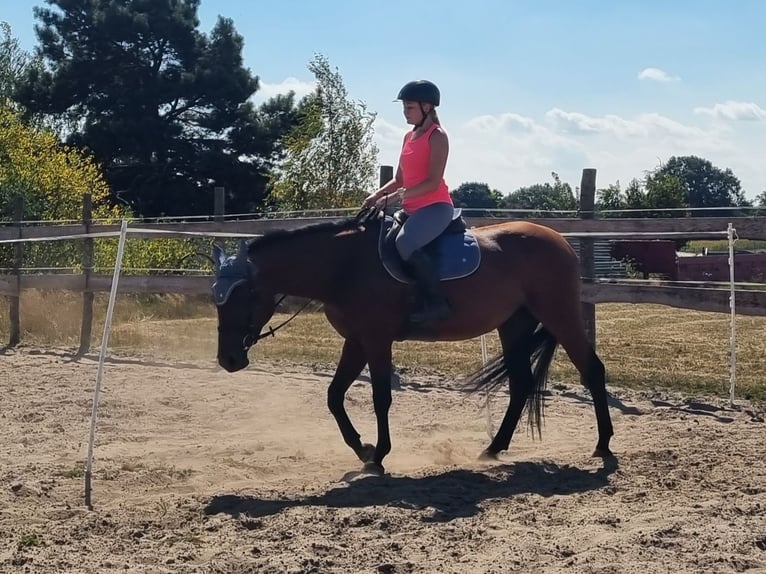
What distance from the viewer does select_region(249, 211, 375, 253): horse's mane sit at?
622cm

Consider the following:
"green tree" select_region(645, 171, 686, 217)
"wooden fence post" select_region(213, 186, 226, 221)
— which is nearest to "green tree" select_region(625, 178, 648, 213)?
"green tree" select_region(645, 171, 686, 217)

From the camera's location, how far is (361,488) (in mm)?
5594

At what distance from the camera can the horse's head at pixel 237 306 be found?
593cm

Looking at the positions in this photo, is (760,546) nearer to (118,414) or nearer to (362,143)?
(118,414)

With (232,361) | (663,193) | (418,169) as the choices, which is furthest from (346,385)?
(663,193)

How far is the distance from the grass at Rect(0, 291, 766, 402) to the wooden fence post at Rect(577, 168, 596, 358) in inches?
27.2

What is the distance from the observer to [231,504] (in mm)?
5223

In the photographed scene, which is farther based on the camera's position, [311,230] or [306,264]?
[311,230]

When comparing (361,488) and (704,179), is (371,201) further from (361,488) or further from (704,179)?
(704,179)

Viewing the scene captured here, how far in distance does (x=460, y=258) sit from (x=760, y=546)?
9.46 feet

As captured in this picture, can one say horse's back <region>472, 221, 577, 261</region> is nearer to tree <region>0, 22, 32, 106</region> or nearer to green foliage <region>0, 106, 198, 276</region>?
green foliage <region>0, 106, 198, 276</region>

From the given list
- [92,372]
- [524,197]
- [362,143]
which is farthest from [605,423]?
[524,197]

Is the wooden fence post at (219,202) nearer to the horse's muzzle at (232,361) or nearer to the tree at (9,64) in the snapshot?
the horse's muzzle at (232,361)

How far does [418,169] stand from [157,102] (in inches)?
1189
